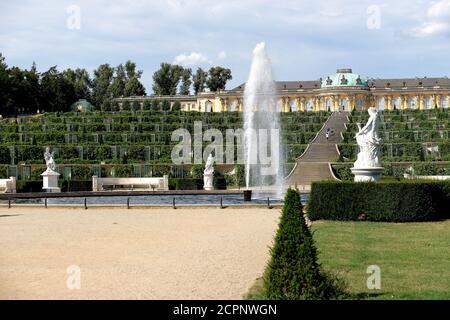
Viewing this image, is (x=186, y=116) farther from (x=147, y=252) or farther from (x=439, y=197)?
(x=147, y=252)

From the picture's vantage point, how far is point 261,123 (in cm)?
3500

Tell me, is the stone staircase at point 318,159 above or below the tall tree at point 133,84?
below

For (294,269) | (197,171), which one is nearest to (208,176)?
(197,171)

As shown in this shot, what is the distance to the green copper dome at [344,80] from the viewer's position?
104562 mm

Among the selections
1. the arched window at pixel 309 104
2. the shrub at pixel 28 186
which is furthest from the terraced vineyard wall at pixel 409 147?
the arched window at pixel 309 104

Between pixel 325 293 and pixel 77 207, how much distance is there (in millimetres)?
15267

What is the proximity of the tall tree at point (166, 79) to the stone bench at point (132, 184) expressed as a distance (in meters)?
78.0

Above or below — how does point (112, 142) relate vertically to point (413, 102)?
below

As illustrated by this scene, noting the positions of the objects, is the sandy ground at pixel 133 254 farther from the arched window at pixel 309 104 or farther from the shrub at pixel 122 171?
the arched window at pixel 309 104

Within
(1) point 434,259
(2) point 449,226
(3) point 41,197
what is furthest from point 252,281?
(3) point 41,197

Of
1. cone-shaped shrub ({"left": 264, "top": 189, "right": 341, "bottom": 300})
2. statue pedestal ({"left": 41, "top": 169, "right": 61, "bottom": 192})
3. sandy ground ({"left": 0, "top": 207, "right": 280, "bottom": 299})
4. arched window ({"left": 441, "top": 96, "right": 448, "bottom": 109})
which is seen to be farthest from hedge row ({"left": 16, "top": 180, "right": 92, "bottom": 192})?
arched window ({"left": 441, "top": 96, "right": 448, "bottom": 109})

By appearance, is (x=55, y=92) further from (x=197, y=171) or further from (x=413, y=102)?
(x=197, y=171)

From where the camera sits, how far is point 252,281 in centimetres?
902

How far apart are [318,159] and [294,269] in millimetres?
42199
